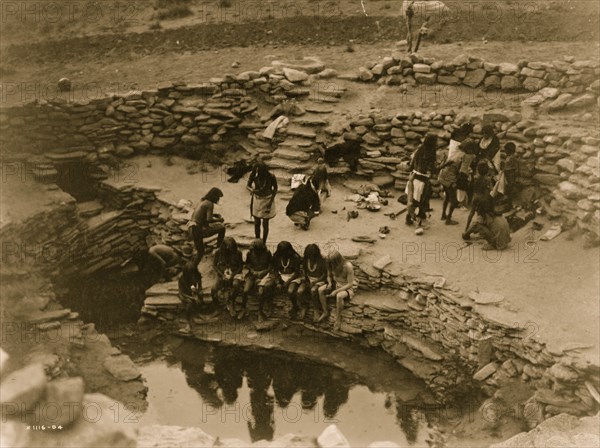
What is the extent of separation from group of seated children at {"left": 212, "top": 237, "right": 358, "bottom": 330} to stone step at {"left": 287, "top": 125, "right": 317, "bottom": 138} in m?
4.29

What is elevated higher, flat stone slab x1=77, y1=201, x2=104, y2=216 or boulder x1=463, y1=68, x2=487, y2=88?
boulder x1=463, y1=68, x2=487, y2=88

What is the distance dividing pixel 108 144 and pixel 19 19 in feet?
27.8

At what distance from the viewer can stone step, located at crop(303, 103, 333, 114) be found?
15594mm

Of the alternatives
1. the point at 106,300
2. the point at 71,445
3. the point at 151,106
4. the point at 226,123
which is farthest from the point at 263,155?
the point at 71,445

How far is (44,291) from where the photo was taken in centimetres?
1203

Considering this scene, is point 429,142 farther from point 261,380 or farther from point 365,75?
point 261,380

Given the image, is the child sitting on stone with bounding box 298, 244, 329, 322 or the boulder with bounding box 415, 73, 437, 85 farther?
the boulder with bounding box 415, 73, 437, 85

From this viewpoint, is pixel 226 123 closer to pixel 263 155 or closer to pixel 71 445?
pixel 263 155

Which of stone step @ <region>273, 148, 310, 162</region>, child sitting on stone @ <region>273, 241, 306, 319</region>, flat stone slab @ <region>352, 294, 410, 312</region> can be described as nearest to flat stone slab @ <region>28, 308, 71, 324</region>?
child sitting on stone @ <region>273, 241, 306, 319</region>

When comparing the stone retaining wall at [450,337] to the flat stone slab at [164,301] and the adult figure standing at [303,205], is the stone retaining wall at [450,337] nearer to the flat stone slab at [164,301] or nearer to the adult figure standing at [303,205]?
the flat stone slab at [164,301]

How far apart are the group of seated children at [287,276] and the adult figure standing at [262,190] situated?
2.94ft

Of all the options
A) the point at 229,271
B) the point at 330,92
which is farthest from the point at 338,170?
the point at 229,271

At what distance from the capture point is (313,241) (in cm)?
1270

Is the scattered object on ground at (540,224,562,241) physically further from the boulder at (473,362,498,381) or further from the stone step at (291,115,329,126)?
the stone step at (291,115,329,126)
